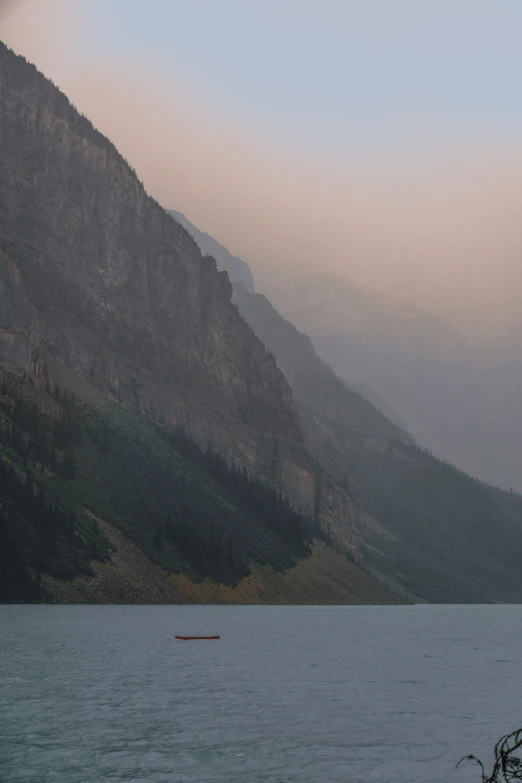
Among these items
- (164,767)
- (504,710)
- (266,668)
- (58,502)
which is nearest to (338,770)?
(164,767)

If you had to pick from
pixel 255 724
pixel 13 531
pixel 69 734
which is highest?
pixel 255 724

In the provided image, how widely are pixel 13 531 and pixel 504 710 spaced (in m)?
114

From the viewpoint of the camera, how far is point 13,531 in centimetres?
15862

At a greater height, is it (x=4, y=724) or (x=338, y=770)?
(x=338, y=770)

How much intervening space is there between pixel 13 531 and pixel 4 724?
116m

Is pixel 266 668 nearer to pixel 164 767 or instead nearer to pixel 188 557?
pixel 164 767

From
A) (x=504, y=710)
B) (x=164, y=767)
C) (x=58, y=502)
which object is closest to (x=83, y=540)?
(x=58, y=502)

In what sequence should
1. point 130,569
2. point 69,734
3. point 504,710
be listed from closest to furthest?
point 69,734
point 504,710
point 130,569

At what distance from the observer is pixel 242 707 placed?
55156mm

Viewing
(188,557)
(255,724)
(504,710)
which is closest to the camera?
(255,724)

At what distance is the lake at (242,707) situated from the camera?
126 feet

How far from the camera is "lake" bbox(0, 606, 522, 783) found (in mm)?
38438

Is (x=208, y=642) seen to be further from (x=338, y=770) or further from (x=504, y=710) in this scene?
(x=338, y=770)

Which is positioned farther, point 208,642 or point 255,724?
point 208,642
